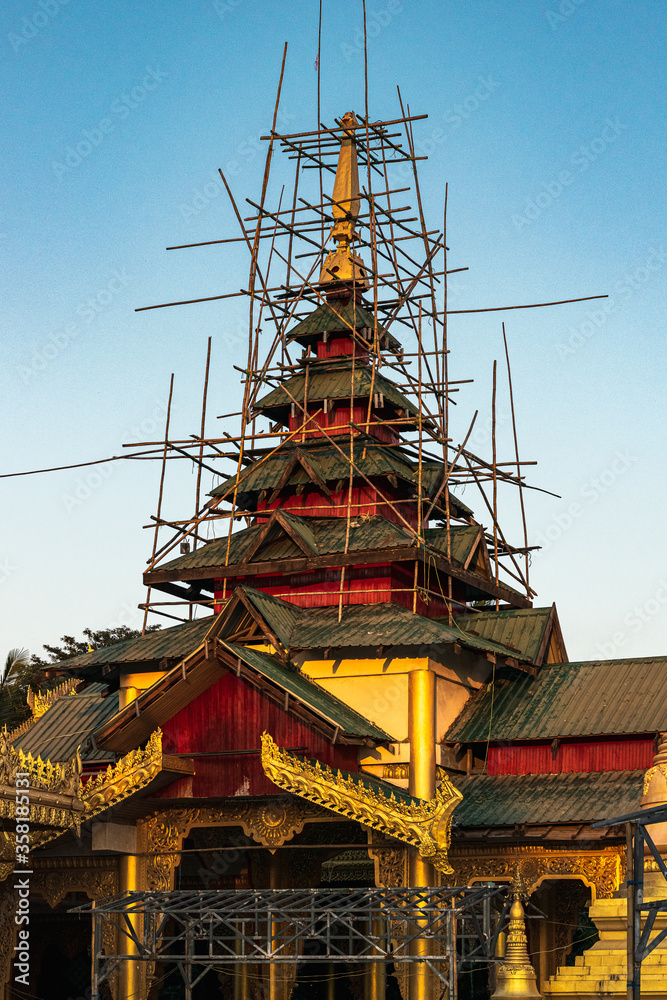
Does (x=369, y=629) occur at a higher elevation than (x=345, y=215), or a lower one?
lower

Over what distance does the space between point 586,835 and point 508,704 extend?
4694 millimetres

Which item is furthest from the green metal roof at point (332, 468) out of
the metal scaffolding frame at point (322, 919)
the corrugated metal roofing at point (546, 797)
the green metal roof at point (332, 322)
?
the metal scaffolding frame at point (322, 919)

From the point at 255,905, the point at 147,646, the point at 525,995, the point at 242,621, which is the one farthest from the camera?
the point at 147,646

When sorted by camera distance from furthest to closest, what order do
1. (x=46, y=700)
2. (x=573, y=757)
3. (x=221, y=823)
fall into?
(x=46, y=700) → (x=573, y=757) → (x=221, y=823)

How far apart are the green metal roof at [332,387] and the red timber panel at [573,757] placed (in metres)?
9.64

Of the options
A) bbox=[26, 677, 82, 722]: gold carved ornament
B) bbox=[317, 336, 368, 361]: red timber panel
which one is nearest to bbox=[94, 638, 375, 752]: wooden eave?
bbox=[26, 677, 82, 722]: gold carved ornament

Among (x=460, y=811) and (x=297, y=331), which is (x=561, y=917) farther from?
(x=297, y=331)

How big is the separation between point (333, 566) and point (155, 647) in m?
4.20

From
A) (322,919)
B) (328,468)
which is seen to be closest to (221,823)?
(322,919)

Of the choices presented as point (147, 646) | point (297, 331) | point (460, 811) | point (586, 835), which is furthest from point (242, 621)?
point (297, 331)

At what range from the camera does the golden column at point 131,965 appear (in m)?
30.8

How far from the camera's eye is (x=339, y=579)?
34312 mm

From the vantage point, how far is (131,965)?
31.0 meters

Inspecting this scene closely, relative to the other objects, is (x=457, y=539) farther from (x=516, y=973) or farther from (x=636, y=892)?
(x=636, y=892)
